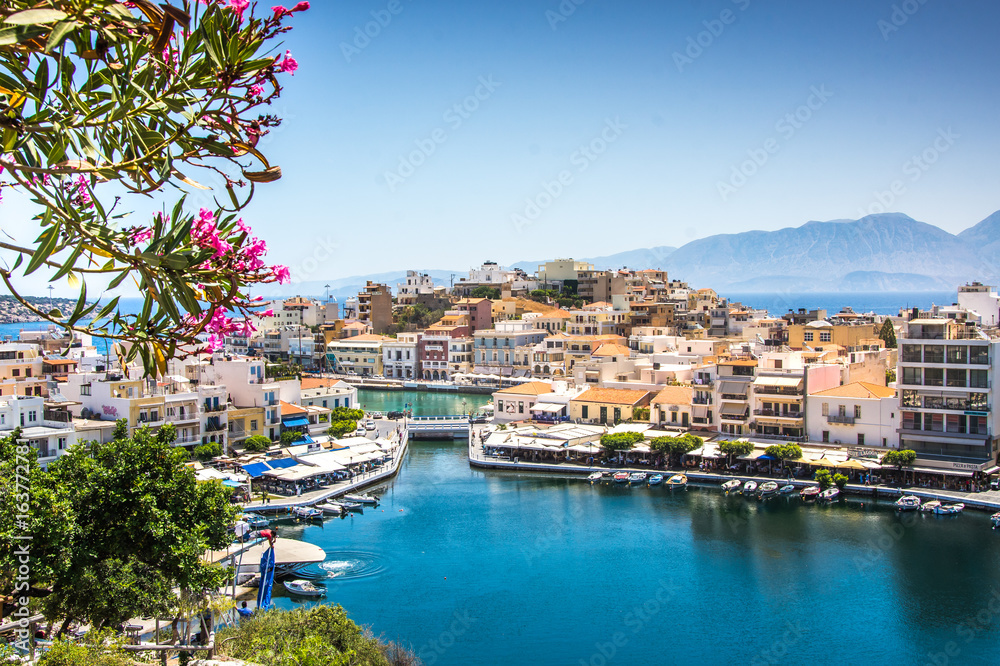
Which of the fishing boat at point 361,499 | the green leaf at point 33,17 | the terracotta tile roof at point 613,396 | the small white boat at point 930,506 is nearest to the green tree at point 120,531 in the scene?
→ the green leaf at point 33,17

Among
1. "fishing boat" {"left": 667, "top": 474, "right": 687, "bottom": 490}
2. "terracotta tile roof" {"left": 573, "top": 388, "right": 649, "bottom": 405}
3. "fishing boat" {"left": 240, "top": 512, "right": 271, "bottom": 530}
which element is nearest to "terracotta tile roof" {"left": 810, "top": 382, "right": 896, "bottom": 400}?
"fishing boat" {"left": 667, "top": 474, "right": 687, "bottom": 490}

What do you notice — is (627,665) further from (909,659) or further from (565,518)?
(565,518)

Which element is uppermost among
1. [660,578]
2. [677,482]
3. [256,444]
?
[256,444]

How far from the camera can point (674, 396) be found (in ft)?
104

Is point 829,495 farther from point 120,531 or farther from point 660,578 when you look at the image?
point 120,531

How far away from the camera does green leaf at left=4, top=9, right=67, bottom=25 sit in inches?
72.6

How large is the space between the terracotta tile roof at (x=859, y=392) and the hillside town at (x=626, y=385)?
0.21 feet

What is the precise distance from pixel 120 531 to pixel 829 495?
20.0 metres

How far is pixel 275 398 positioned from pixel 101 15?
91.3ft

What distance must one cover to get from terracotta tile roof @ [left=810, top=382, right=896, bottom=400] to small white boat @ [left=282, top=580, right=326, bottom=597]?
18911 millimetres

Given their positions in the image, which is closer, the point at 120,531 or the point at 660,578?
the point at 120,531

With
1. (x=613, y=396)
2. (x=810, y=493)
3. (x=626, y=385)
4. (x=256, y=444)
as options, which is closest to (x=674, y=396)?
(x=613, y=396)

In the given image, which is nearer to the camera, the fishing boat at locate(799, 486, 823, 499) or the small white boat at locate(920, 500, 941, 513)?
the small white boat at locate(920, 500, 941, 513)

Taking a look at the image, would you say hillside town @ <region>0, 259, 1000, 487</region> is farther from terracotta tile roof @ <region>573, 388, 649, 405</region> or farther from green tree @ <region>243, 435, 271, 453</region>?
green tree @ <region>243, 435, 271, 453</region>
